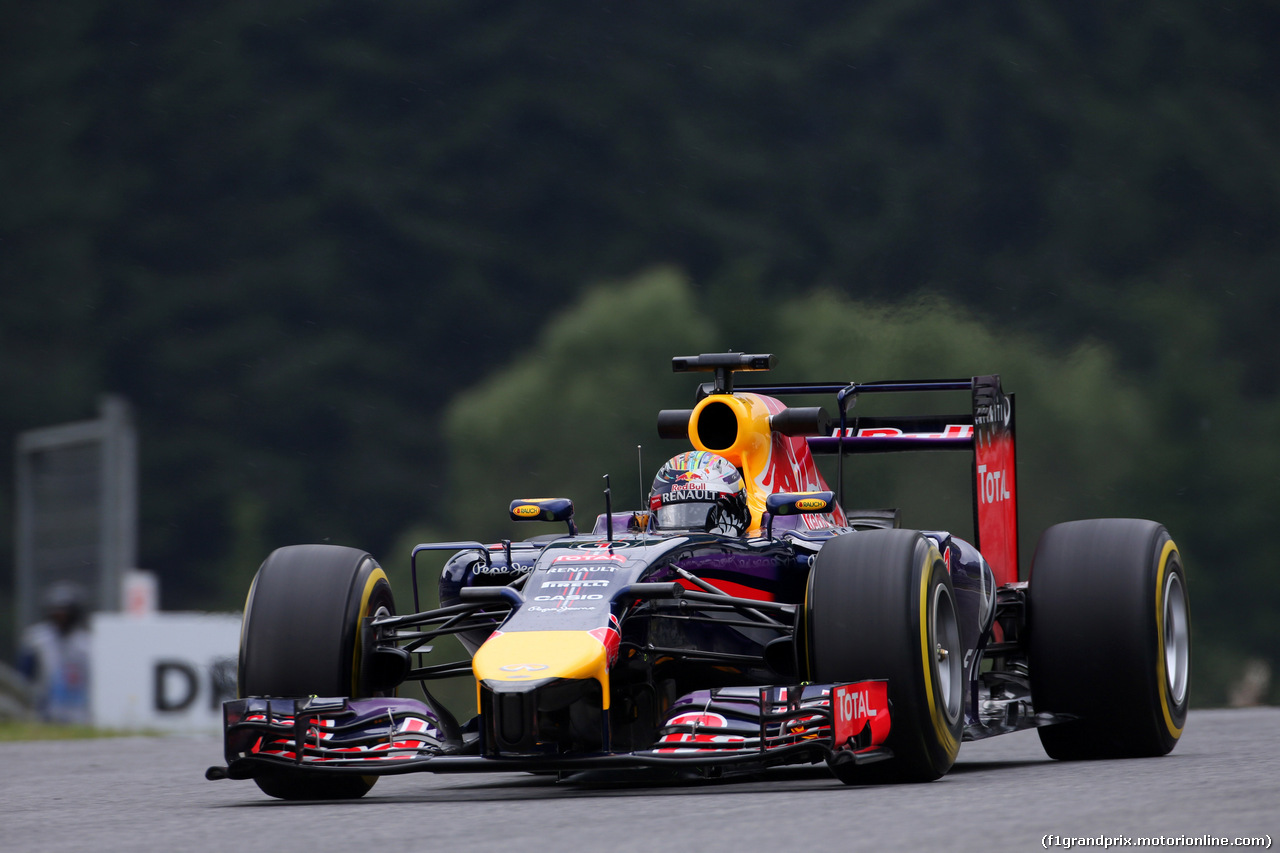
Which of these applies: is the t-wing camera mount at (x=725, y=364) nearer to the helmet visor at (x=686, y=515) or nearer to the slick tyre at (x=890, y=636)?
the helmet visor at (x=686, y=515)

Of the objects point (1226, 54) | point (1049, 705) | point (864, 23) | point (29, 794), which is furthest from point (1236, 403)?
point (29, 794)

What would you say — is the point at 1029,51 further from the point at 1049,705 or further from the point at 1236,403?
the point at 1049,705

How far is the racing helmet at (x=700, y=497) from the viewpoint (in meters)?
9.24

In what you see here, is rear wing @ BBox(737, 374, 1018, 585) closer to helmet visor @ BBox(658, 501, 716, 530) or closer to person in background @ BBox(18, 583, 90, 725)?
helmet visor @ BBox(658, 501, 716, 530)

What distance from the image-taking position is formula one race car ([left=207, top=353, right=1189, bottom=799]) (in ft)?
24.6

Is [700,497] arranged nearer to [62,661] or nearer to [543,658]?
[543,658]

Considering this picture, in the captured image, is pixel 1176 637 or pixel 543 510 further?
pixel 1176 637

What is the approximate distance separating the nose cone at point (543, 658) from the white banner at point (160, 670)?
919 cm

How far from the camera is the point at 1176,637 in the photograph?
9836 millimetres

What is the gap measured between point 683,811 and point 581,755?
2.43ft

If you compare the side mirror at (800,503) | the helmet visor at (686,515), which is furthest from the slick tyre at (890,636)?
the helmet visor at (686,515)

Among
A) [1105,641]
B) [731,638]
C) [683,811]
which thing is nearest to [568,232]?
[1105,641]

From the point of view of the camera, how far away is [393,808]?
7.58 meters

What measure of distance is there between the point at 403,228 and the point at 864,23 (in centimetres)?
1208
